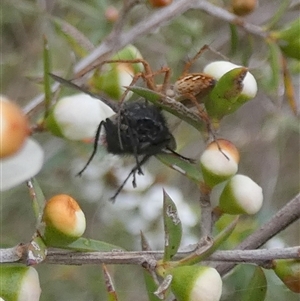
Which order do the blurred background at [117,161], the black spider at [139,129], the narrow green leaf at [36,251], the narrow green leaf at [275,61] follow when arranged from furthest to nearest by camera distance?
the blurred background at [117,161], the narrow green leaf at [275,61], the black spider at [139,129], the narrow green leaf at [36,251]

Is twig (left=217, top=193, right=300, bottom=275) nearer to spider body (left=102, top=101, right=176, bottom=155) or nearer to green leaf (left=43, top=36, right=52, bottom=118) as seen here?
spider body (left=102, top=101, right=176, bottom=155)

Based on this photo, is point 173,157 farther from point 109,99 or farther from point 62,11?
point 62,11

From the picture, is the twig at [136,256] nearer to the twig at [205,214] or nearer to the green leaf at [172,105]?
the twig at [205,214]

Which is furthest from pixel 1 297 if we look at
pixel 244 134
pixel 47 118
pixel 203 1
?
pixel 244 134

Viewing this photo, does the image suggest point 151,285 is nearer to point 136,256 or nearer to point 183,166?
point 136,256

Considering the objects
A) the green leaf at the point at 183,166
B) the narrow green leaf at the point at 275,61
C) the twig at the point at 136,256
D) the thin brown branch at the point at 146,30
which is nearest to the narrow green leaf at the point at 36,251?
the twig at the point at 136,256

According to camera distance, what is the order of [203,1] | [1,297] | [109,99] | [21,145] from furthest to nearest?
[203,1] < [109,99] < [1,297] < [21,145]

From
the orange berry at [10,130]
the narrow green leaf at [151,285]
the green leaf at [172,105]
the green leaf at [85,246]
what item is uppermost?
the orange berry at [10,130]
